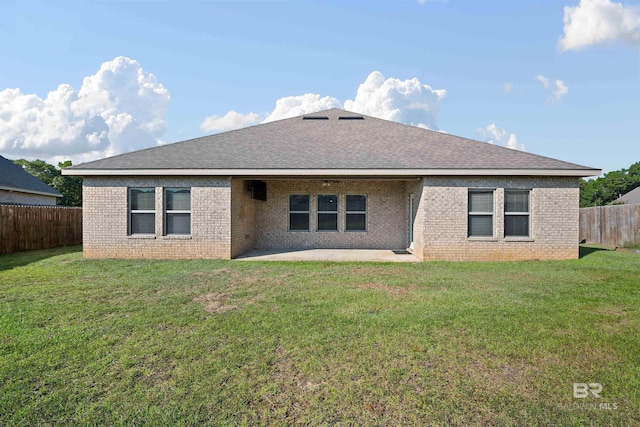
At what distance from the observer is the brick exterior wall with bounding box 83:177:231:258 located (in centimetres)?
1142

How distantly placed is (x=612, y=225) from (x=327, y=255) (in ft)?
40.8

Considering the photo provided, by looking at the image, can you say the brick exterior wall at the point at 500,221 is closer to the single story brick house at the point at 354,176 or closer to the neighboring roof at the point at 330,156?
the single story brick house at the point at 354,176

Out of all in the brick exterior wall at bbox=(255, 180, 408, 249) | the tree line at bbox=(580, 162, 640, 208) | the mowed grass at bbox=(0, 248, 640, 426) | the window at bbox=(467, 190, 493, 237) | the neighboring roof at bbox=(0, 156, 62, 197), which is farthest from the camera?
the tree line at bbox=(580, 162, 640, 208)

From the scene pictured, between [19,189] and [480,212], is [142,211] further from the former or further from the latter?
[19,189]

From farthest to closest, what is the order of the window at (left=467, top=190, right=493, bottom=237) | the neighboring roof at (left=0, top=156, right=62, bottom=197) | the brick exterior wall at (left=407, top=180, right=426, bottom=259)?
the neighboring roof at (left=0, top=156, right=62, bottom=197), the brick exterior wall at (left=407, top=180, right=426, bottom=259), the window at (left=467, top=190, right=493, bottom=237)

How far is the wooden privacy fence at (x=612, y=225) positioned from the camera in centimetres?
1438

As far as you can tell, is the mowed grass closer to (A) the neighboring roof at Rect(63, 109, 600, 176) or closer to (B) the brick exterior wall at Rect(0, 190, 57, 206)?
(A) the neighboring roof at Rect(63, 109, 600, 176)

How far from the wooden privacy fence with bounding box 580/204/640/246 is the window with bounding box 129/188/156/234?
17312mm

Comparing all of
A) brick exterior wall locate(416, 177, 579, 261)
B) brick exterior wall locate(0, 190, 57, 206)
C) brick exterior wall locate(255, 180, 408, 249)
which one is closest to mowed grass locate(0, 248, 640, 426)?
brick exterior wall locate(416, 177, 579, 261)

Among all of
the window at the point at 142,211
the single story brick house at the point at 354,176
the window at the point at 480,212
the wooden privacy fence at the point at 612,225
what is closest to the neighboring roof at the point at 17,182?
the single story brick house at the point at 354,176

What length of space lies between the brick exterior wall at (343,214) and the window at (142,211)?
3.95 meters

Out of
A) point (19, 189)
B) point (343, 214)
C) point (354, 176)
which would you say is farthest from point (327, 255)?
point (19, 189)

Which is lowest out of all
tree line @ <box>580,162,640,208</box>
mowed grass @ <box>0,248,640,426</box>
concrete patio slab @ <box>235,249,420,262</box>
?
mowed grass @ <box>0,248,640,426</box>

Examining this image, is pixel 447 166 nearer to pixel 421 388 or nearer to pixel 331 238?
pixel 331 238
